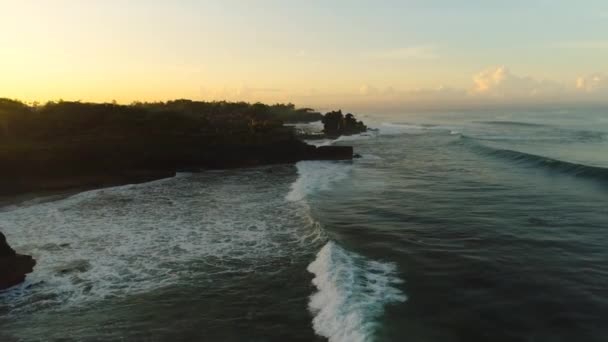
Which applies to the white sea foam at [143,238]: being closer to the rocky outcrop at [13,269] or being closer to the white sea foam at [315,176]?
the rocky outcrop at [13,269]

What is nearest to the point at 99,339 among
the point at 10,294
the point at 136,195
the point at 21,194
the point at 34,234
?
the point at 10,294

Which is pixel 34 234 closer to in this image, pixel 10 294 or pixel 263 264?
pixel 10 294

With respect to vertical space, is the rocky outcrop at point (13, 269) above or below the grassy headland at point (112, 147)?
below

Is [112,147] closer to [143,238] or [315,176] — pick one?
[315,176]

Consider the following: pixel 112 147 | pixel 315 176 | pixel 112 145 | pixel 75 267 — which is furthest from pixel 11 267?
pixel 112 145

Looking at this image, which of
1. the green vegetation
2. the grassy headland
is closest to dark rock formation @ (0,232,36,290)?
the grassy headland

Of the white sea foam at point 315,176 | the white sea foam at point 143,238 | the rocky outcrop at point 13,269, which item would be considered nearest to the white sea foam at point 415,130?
the white sea foam at point 315,176
